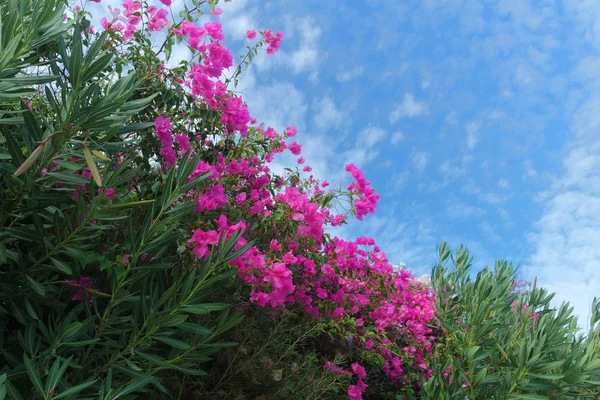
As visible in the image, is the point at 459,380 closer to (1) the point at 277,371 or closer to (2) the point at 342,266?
(1) the point at 277,371

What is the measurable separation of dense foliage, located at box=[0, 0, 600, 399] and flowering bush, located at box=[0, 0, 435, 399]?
1 centimetres

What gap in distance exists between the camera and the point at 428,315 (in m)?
5.17

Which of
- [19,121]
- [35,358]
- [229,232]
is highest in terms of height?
[229,232]

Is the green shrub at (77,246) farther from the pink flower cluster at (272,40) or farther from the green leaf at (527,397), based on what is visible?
the pink flower cluster at (272,40)

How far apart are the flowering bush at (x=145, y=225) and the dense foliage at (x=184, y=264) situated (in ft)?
0.04

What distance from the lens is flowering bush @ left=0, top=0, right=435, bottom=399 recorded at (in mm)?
2053

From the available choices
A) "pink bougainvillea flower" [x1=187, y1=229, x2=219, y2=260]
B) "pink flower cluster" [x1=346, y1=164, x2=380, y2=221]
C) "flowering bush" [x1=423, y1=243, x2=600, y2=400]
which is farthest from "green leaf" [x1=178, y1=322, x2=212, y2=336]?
"pink flower cluster" [x1=346, y1=164, x2=380, y2=221]

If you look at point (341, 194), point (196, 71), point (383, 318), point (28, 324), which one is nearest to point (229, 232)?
point (28, 324)

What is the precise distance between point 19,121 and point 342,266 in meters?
3.12

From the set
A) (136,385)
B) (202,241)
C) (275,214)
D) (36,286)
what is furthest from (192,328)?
(275,214)

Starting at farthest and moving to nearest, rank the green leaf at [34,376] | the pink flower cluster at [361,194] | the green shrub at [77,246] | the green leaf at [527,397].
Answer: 1. the pink flower cluster at [361,194]
2. the green leaf at [527,397]
3. the green shrub at [77,246]
4. the green leaf at [34,376]

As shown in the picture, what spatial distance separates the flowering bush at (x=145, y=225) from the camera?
2.05 m

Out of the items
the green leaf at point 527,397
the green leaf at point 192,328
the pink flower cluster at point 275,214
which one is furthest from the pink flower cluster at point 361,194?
the green leaf at point 192,328

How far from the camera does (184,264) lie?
2850mm
